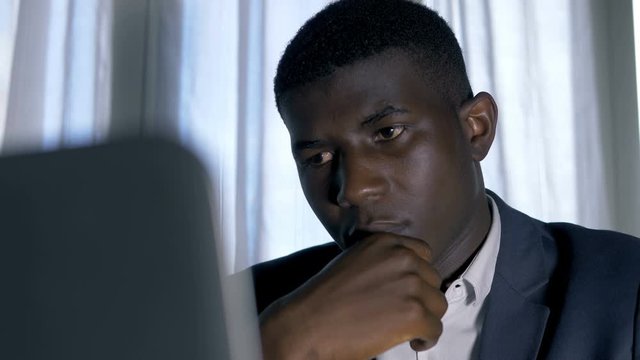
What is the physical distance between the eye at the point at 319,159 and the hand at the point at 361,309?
0.15m

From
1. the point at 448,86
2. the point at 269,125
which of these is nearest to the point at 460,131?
the point at 448,86

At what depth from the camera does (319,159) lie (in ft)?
3.72

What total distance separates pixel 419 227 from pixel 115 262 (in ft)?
2.70

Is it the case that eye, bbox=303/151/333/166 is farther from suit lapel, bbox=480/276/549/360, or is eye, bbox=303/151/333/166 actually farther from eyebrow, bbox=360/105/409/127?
suit lapel, bbox=480/276/549/360

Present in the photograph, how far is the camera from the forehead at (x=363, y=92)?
3.59 feet

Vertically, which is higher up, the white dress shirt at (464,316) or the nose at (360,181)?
the nose at (360,181)

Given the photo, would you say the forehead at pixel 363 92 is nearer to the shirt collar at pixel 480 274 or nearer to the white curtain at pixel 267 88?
the shirt collar at pixel 480 274

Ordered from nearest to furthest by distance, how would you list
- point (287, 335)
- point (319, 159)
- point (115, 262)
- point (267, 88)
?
point (115, 262), point (287, 335), point (319, 159), point (267, 88)

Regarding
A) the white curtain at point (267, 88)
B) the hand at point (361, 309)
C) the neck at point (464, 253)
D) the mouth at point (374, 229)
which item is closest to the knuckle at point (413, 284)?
the hand at point (361, 309)

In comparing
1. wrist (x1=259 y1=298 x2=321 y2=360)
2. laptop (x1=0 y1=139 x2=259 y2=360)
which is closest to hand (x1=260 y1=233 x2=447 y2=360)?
wrist (x1=259 y1=298 x2=321 y2=360)

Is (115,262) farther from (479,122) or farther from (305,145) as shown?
(479,122)

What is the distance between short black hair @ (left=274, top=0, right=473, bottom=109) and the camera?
1128 millimetres

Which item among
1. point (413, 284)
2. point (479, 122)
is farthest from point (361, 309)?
point (479, 122)

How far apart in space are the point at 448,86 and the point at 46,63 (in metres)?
1.05
